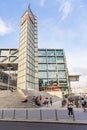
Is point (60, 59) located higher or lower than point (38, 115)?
higher

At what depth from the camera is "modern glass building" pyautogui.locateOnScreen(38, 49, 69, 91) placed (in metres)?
106

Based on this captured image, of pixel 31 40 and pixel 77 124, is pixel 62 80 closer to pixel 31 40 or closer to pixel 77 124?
pixel 31 40

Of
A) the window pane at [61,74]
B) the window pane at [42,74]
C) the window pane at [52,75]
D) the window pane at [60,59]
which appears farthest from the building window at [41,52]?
the window pane at [61,74]

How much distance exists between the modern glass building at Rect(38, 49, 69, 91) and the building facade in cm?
1684

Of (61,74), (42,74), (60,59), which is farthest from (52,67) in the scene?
(60,59)

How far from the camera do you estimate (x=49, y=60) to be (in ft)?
366

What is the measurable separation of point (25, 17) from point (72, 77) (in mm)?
46397

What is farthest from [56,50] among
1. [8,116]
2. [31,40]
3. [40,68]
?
[8,116]

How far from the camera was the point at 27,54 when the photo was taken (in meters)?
82.1

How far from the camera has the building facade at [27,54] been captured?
7962 cm

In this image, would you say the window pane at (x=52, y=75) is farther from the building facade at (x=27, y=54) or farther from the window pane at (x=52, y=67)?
the building facade at (x=27, y=54)

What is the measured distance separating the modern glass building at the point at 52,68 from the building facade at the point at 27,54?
1684cm

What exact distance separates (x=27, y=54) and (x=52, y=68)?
30257mm

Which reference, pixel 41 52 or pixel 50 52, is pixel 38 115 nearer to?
pixel 41 52
